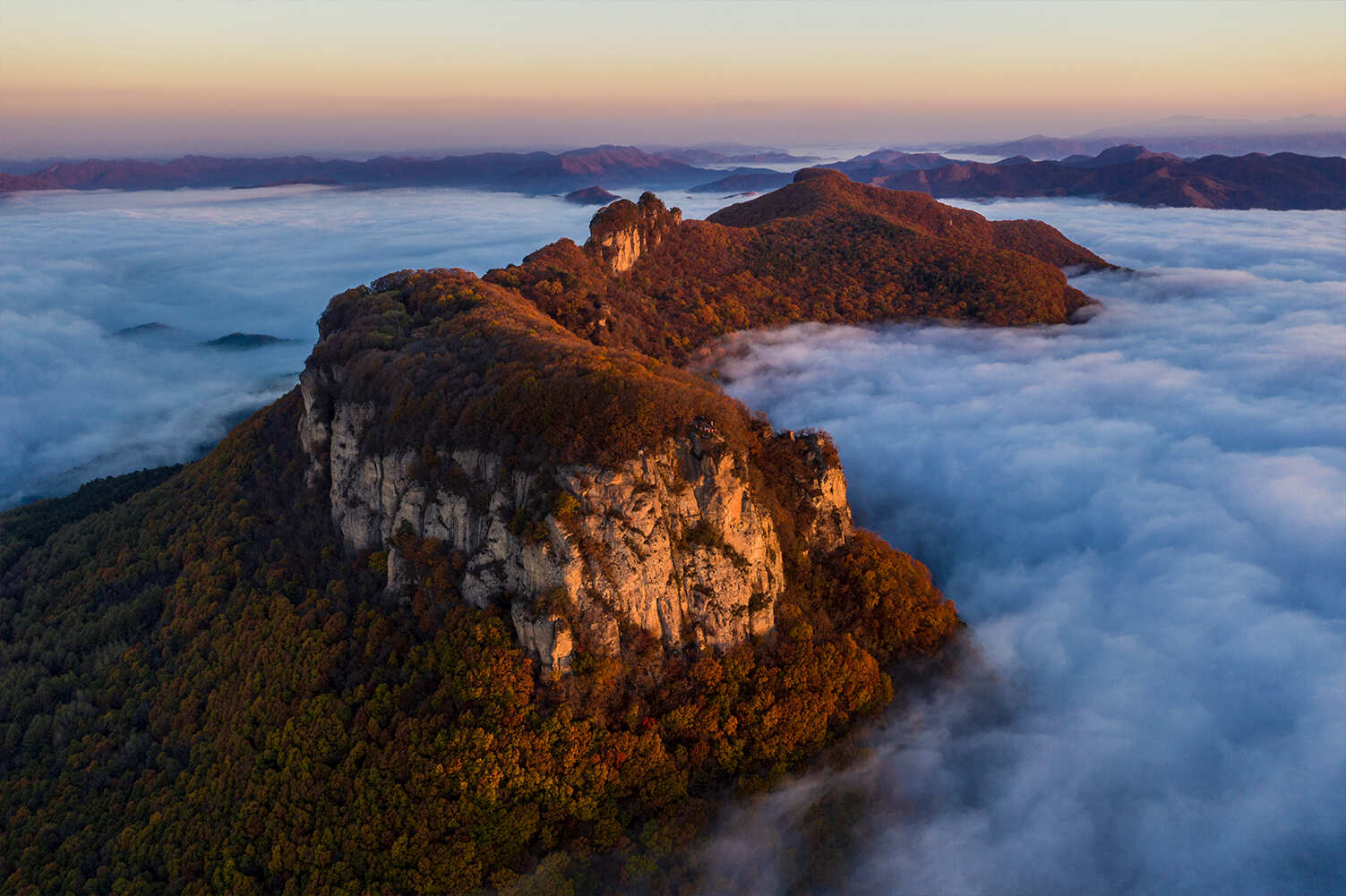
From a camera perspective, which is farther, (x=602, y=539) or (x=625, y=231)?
(x=625, y=231)

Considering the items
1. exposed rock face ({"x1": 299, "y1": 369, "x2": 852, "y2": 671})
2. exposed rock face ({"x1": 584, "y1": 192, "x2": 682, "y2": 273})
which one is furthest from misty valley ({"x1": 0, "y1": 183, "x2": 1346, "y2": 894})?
exposed rock face ({"x1": 584, "y1": 192, "x2": 682, "y2": 273})

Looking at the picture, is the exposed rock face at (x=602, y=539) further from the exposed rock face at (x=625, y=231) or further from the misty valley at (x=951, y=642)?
the exposed rock face at (x=625, y=231)

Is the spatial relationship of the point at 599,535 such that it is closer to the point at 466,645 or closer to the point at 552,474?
the point at 552,474

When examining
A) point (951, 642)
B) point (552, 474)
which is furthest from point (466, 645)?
point (951, 642)

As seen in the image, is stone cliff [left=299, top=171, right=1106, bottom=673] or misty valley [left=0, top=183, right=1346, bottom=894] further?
stone cliff [left=299, top=171, right=1106, bottom=673]

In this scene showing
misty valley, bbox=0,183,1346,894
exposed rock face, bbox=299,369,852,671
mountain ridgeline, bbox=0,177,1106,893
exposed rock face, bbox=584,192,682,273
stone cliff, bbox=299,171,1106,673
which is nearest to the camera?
mountain ridgeline, bbox=0,177,1106,893

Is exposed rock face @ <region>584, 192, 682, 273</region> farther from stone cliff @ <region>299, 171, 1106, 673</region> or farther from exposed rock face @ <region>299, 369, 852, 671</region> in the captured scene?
exposed rock face @ <region>299, 369, 852, 671</region>
